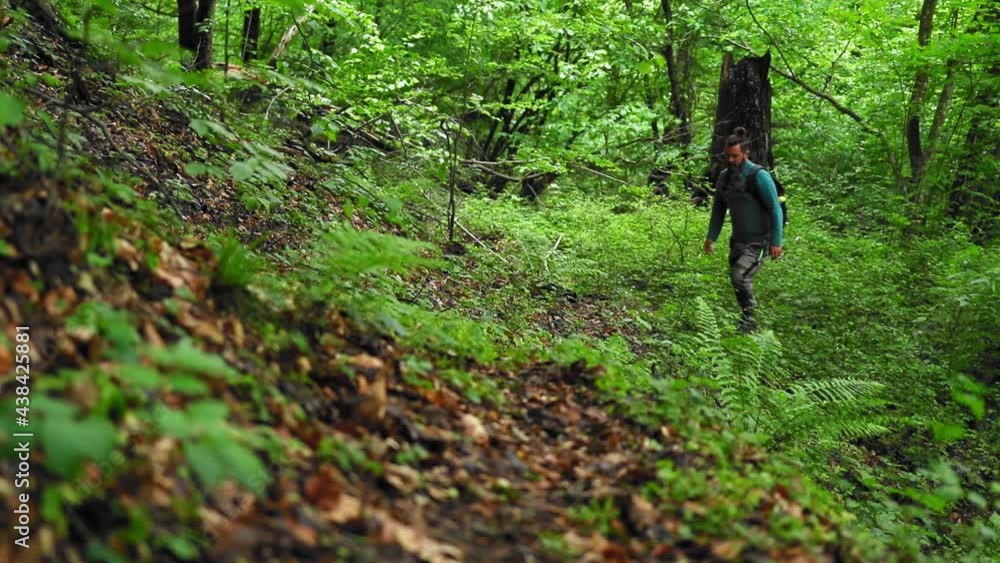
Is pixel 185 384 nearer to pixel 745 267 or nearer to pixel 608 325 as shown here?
pixel 608 325

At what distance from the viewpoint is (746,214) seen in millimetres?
8898

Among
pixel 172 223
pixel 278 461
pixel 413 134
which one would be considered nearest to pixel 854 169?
pixel 413 134

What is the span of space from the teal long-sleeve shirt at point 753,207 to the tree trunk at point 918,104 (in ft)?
22.2

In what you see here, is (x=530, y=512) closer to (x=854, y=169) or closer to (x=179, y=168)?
(x=179, y=168)

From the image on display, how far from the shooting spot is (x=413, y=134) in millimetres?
10602

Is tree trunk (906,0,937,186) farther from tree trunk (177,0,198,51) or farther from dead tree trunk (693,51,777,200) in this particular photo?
tree trunk (177,0,198,51)

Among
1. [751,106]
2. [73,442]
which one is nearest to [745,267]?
[751,106]

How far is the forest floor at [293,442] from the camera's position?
6.87 ft

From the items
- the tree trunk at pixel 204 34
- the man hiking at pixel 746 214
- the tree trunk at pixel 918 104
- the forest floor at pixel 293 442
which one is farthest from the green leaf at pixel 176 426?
the tree trunk at pixel 918 104

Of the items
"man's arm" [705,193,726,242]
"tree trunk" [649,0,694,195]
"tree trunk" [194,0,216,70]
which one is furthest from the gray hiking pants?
"tree trunk" [194,0,216,70]

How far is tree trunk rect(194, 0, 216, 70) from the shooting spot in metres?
8.44

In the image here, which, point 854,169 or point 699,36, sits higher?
point 699,36

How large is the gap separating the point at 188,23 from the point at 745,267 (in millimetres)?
6924

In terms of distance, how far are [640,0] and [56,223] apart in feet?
54.5
